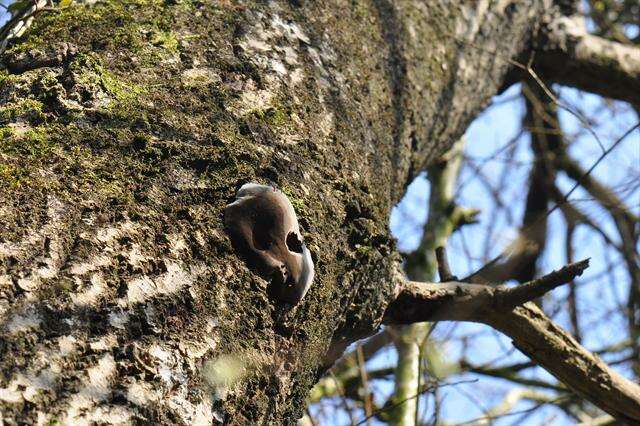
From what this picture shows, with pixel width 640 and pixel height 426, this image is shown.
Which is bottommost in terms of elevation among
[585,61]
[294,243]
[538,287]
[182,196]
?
[182,196]

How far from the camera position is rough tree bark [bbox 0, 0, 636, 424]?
822 mm

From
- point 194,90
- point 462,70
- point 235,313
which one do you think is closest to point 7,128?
point 194,90

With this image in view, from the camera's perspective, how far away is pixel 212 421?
882 millimetres

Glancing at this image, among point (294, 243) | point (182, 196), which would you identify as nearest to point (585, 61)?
point (294, 243)

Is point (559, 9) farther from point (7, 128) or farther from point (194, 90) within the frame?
point (7, 128)

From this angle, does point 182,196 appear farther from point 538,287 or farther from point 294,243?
point 538,287

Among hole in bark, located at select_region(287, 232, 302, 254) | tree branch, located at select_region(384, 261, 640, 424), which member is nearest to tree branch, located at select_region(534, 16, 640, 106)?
tree branch, located at select_region(384, 261, 640, 424)

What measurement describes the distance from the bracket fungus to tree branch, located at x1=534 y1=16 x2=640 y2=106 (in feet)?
6.02

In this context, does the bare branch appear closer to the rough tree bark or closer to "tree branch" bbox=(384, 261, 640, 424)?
"tree branch" bbox=(384, 261, 640, 424)

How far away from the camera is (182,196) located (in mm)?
1006

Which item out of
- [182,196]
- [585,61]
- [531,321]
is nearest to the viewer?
[182,196]

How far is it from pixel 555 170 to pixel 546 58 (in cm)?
200

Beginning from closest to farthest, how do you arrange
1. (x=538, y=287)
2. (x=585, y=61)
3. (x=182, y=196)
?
(x=182, y=196)
(x=538, y=287)
(x=585, y=61)

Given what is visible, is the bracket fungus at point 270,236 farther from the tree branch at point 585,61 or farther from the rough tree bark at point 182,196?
the tree branch at point 585,61
